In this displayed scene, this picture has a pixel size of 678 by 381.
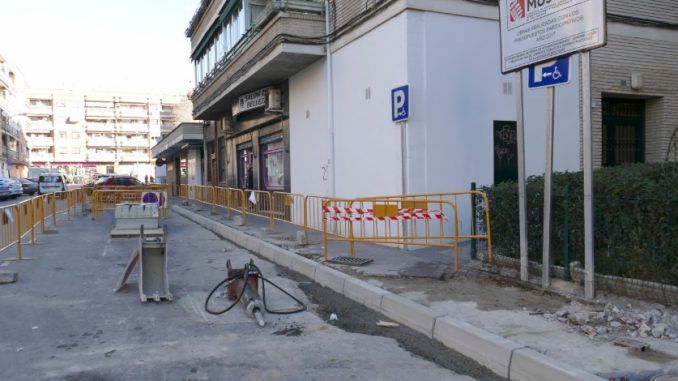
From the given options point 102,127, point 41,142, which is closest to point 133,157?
point 102,127

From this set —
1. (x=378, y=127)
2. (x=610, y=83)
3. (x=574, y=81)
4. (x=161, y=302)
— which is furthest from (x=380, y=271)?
(x=610, y=83)

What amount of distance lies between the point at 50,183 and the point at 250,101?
28305 mm

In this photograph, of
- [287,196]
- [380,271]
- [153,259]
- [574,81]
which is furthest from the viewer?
[287,196]

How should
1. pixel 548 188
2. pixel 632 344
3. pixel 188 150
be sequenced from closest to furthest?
pixel 632 344, pixel 548 188, pixel 188 150

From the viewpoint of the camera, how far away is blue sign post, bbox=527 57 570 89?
6.09 m

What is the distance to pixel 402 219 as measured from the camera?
351 inches

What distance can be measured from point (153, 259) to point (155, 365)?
2966 millimetres

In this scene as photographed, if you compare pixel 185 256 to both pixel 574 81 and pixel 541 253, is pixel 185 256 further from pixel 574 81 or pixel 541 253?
pixel 574 81

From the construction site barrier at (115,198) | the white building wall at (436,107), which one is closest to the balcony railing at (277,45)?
the white building wall at (436,107)

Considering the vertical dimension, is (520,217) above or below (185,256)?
above

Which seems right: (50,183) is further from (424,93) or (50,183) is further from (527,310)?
(527,310)

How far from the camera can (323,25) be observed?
42.6 feet

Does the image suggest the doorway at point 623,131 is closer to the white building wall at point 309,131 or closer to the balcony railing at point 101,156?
the white building wall at point 309,131

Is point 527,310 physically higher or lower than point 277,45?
lower
